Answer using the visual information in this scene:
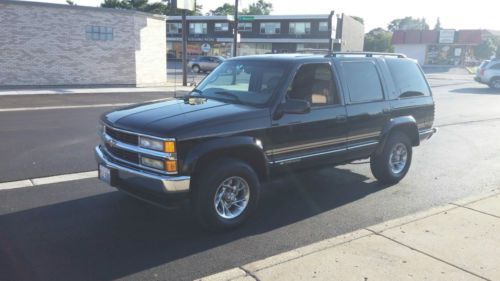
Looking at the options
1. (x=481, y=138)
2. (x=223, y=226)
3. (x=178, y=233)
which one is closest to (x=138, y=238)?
(x=178, y=233)

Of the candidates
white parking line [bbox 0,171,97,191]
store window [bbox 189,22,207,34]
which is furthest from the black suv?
store window [bbox 189,22,207,34]

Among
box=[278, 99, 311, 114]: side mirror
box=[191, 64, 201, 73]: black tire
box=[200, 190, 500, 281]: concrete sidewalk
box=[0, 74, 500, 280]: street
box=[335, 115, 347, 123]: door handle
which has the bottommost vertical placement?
box=[0, 74, 500, 280]: street

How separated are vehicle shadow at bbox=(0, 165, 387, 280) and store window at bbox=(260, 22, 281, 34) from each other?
58470mm

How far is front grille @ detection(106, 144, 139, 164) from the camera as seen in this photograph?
4.53 meters

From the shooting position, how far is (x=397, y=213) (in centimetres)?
550

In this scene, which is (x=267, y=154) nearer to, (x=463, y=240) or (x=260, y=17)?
(x=463, y=240)

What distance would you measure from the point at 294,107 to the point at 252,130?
53 cm

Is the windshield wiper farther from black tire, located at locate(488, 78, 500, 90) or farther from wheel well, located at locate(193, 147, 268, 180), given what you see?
black tire, located at locate(488, 78, 500, 90)

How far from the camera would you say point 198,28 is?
218ft

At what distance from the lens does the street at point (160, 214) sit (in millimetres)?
4023

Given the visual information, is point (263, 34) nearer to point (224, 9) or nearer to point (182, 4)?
point (182, 4)

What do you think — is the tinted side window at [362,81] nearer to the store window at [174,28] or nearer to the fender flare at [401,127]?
the fender flare at [401,127]

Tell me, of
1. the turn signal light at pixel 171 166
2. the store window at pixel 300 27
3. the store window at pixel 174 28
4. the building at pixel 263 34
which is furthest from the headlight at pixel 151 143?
the store window at pixel 174 28

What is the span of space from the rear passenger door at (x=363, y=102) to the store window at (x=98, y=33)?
17766 mm
